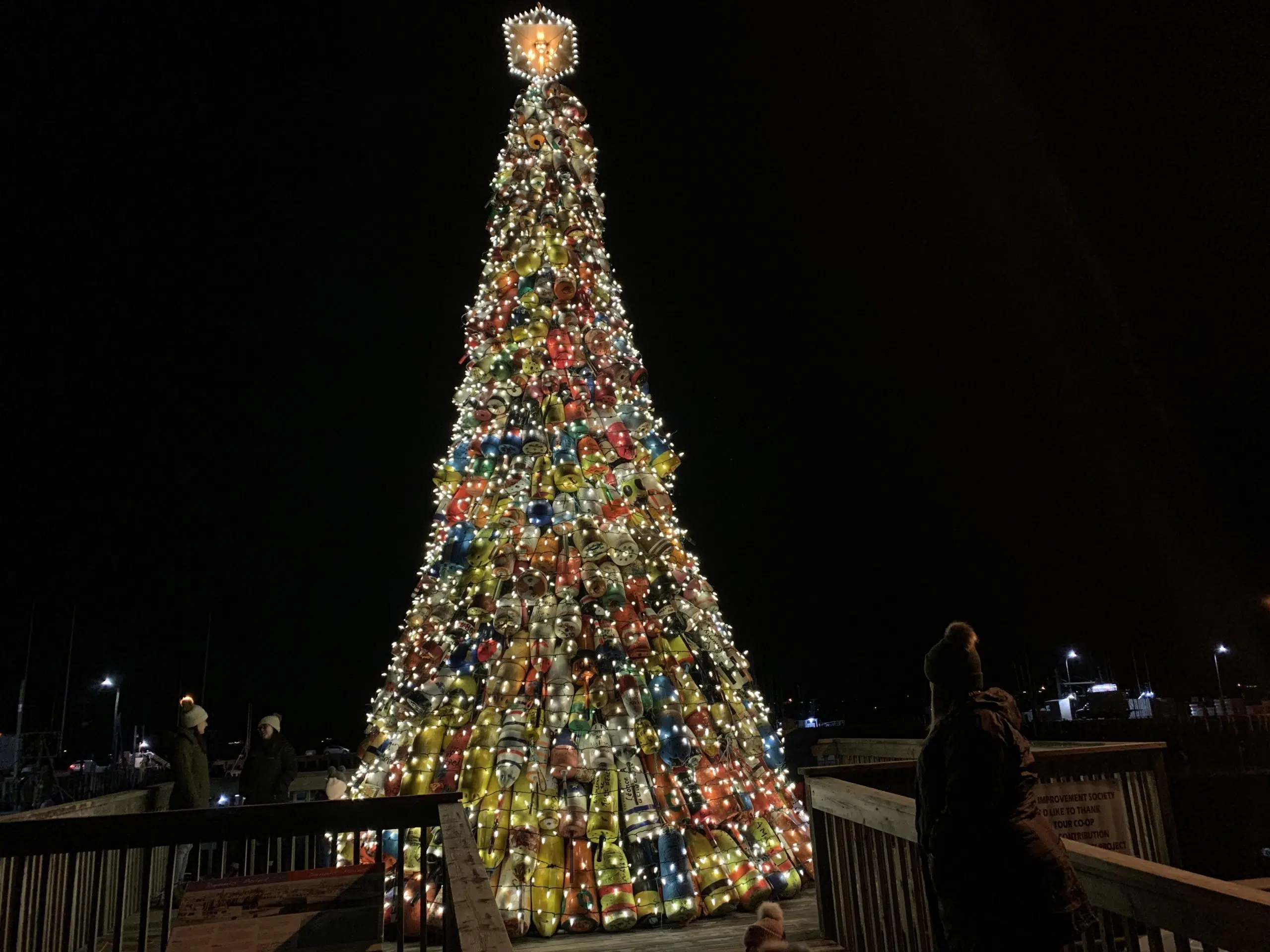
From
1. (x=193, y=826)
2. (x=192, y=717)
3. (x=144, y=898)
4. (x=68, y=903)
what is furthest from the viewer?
(x=192, y=717)

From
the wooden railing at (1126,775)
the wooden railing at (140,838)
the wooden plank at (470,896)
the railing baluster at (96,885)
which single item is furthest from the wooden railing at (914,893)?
the railing baluster at (96,885)

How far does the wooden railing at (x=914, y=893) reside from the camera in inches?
71.7

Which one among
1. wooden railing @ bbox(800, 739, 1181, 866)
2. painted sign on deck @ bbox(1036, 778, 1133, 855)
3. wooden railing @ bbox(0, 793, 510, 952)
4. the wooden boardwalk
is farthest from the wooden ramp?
painted sign on deck @ bbox(1036, 778, 1133, 855)

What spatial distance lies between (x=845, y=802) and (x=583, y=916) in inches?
74.1

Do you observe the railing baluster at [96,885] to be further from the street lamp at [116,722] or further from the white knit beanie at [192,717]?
the street lamp at [116,722]

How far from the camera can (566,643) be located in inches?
223

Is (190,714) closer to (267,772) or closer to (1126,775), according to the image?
(267,772)

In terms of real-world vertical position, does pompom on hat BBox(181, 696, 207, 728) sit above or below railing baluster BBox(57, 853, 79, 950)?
above

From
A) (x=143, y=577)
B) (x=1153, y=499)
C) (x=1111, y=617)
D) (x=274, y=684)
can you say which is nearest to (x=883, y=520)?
(x=1153, y=499)

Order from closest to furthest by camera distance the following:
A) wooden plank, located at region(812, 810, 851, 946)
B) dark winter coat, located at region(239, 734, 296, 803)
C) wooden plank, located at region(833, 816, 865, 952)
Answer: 1. wooden plank, located at region(833, 816, 865, 952)
2. wooden plank, located at region(812, 810, 851, 946)
3. dark winter coat, located at region(239, 734, 296, 803)

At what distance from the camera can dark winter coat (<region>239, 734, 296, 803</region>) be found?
610 centimetres

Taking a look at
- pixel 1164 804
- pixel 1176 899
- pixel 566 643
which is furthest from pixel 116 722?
pixel 1176 899

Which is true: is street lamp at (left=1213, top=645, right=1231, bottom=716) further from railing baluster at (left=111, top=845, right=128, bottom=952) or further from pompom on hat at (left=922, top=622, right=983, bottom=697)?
railing baluster at (left=111, top=845, right=128, bottom=952)

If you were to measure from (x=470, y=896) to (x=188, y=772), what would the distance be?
487 centimetres
